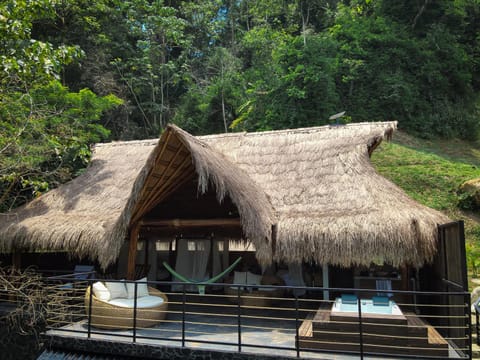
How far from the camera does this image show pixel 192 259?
912 cm

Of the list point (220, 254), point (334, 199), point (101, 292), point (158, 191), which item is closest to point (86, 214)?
point (158, 191)

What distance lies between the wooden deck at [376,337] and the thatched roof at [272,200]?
1.22 metres

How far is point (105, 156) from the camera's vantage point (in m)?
10.4

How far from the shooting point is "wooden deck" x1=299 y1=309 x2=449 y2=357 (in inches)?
186

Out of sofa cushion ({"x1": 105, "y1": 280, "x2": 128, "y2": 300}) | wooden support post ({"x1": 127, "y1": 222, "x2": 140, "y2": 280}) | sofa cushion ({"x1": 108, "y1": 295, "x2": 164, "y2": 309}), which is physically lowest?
sofa cushion ({"x1": 108, "y1": 295, "x2": 164, "y2": 309})

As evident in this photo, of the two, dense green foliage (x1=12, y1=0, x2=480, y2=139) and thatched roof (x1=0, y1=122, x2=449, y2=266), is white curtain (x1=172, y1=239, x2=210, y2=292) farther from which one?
dense green foliage (x1=12, y1=0, x2=480, y2=139)

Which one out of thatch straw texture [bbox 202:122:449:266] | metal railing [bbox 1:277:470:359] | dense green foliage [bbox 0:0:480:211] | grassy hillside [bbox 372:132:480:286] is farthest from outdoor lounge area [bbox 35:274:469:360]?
dense green foliage [bbox 0:0:480:211]

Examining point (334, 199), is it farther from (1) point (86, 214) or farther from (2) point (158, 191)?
(1) point (86, 214)

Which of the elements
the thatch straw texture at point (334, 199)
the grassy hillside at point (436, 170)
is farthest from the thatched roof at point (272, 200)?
the grassy hillside at point (436, 170)

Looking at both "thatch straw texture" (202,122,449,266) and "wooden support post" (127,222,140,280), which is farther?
"wooden support post" (127,222,140,280)

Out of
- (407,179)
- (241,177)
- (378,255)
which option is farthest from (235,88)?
(378,255)

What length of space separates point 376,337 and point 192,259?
16.4ft

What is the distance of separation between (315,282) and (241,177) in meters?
2.88

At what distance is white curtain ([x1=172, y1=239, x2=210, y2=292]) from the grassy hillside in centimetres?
620
